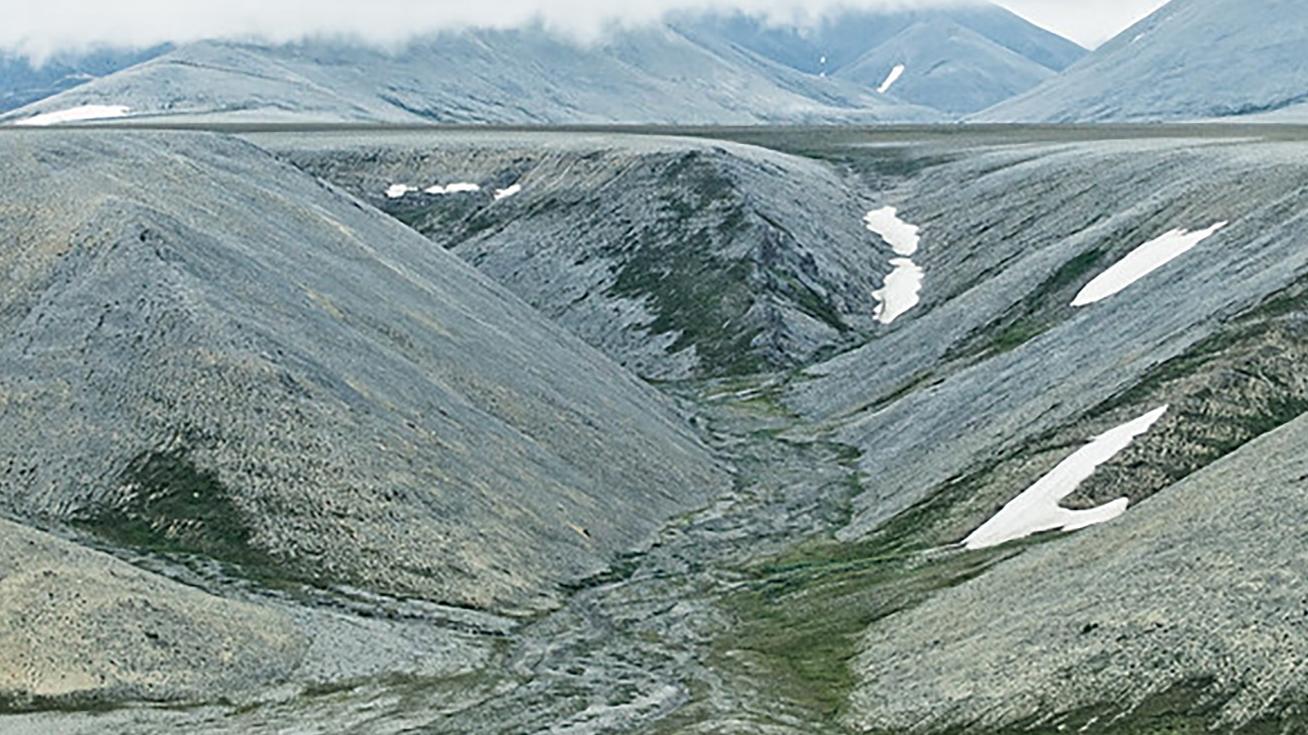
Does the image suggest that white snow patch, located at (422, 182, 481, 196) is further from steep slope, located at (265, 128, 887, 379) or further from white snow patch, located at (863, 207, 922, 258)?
white snow patch, located at (863, 207, 922, 258)

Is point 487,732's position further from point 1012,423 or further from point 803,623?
point 1012,423

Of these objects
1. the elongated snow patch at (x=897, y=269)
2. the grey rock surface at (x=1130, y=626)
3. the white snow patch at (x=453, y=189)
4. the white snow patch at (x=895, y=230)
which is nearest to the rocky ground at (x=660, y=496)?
the grey rock surface at (x=1130, y=626)

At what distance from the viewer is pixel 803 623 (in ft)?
194

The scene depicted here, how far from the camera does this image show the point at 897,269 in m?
153

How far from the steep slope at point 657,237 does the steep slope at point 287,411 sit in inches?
1290

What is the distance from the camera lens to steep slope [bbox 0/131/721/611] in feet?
Result: 208

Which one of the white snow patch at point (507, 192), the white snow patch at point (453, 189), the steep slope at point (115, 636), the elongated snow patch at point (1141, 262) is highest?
the white snow patch at point (453, 189)

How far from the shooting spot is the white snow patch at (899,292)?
13875 centimetres

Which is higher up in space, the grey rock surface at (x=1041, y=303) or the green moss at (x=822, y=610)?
the grey rock surface at (x=1041, y=303)

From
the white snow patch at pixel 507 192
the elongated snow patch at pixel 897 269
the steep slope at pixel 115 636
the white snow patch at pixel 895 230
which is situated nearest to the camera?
the steep slope at pixel 115 636

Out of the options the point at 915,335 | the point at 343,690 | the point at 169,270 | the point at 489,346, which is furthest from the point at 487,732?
the point at 915,335

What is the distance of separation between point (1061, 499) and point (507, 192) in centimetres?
12306

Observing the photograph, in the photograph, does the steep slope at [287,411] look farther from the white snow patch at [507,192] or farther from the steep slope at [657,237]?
the white snow patch at [507,192]

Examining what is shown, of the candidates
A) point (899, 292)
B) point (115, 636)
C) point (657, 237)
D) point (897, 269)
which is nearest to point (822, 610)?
point (115, 636)
